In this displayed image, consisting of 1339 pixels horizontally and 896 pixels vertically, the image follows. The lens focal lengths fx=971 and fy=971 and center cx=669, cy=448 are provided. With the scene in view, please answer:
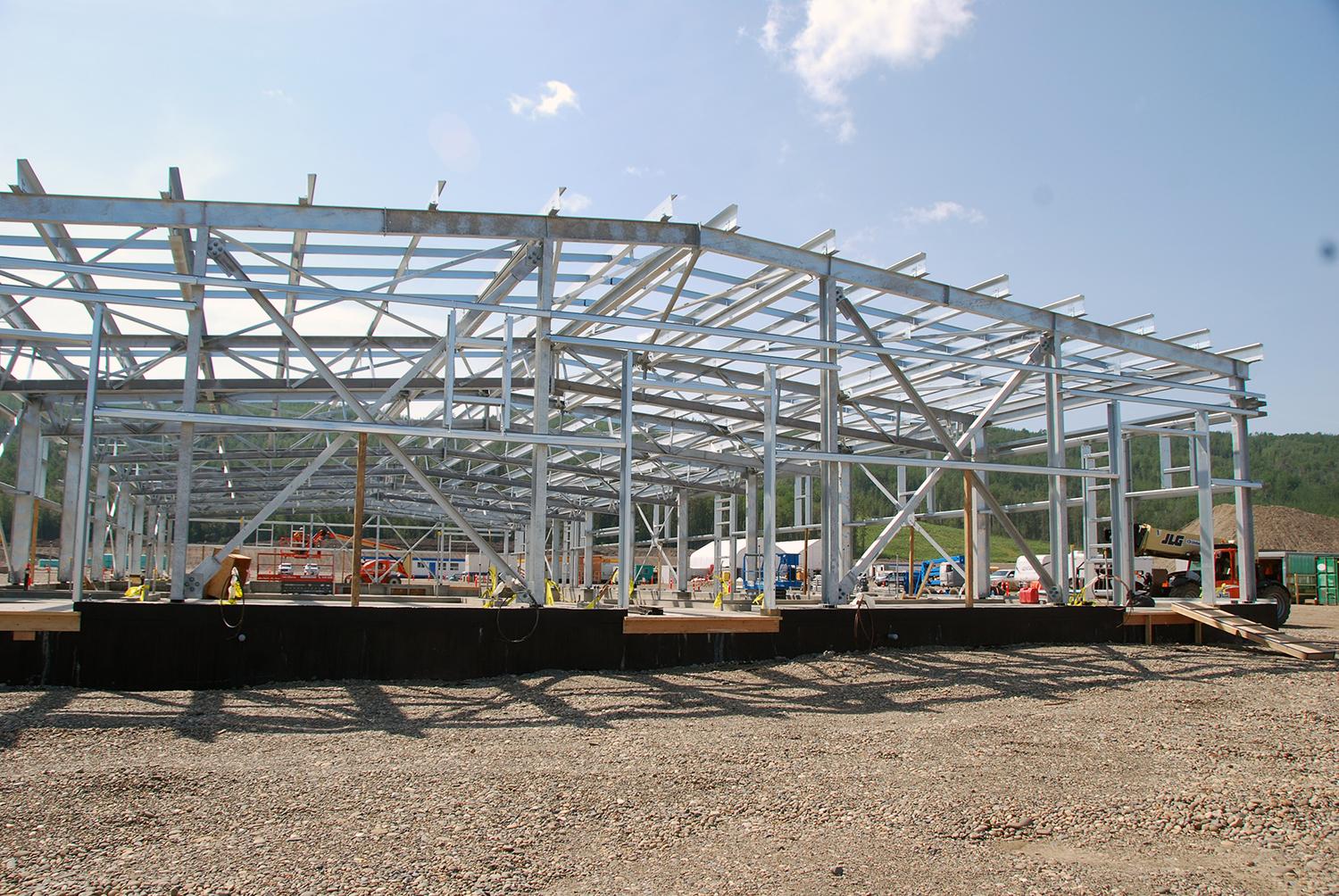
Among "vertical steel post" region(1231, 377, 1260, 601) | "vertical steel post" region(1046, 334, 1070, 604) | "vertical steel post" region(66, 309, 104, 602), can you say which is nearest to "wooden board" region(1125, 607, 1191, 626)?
"vertical steel post" region(1046, 334, 1070, 604)

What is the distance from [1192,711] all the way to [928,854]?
568 centimetres

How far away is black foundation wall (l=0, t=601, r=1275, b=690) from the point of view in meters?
9.93

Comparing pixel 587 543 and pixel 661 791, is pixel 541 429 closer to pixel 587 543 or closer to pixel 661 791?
pixel 661 791

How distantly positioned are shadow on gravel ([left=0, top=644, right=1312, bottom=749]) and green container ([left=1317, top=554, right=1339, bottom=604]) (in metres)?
36.3

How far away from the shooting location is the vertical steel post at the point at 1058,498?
14.8m

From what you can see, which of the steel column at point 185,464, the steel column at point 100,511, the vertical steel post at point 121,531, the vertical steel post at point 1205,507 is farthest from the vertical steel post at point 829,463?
the vertical steel post at point 121,531

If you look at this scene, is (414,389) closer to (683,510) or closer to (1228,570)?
(683,510)

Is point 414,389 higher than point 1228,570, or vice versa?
point 414,389

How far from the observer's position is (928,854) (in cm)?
519

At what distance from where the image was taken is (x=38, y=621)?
9711 mm

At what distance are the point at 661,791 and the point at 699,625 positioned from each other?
5.44 m

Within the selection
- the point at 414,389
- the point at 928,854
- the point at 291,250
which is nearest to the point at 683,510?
the point at 414,389

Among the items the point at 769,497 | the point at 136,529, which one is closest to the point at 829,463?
the point at 769,497

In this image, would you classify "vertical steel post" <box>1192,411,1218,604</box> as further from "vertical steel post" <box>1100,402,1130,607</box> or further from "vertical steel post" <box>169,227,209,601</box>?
"vertical steel post" <box>169,227,209,601</box>
